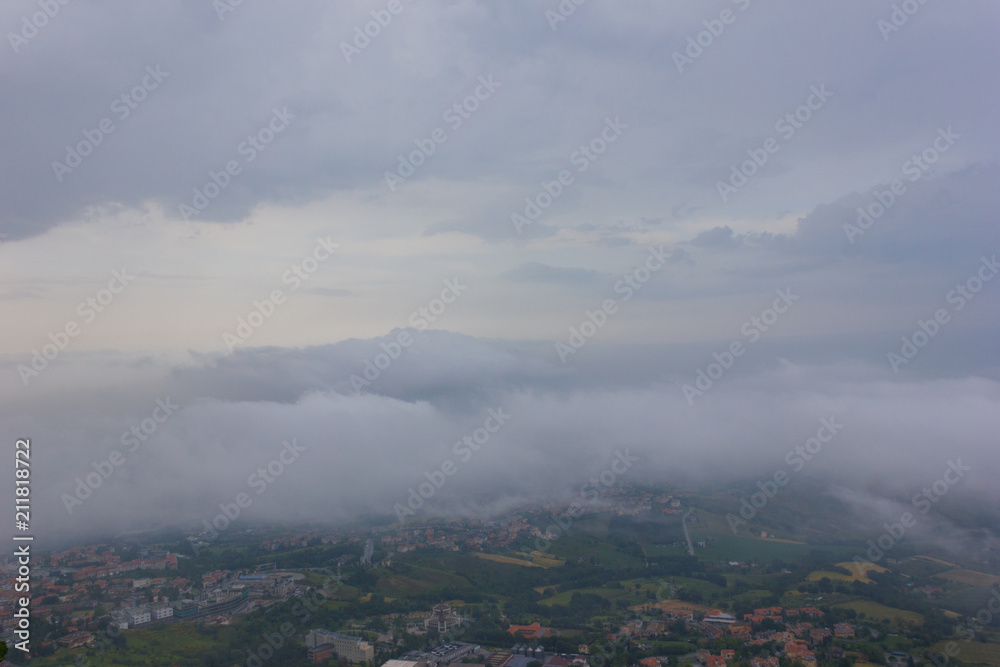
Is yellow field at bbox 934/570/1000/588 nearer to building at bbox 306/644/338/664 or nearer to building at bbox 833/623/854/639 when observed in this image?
building at bbox 833/623/854/639

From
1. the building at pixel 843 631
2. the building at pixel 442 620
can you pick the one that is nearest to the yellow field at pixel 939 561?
the building at pixel 843 631

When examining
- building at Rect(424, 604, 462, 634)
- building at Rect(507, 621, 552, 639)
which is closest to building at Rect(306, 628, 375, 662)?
building at Rect(424, 604, 462, 634)

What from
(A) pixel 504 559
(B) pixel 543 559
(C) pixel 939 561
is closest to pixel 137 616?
(A) pixel 504 559

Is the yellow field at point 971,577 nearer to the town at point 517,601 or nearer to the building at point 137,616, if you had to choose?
the town at point 517,601

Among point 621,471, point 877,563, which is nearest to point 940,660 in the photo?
point 877,563

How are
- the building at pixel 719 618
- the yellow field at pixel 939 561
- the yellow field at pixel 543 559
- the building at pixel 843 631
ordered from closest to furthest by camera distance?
the building at pixel 843 631, the building at pixel 719 618, the yellow field at pixel 939 561, the yellow field at pixel 543 559

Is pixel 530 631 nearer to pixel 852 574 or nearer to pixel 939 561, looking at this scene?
pixel 852 574
